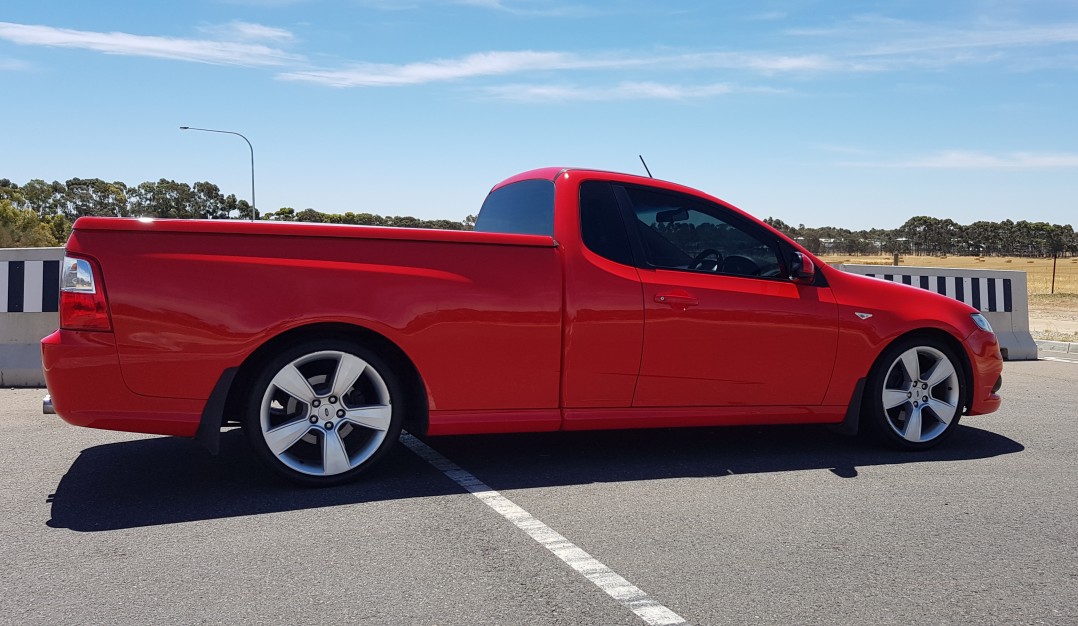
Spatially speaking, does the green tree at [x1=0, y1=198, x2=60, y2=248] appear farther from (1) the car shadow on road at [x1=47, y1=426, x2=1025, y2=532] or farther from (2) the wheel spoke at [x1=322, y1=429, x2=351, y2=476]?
(2) the wheel spoke at [x1=322, y1=429, x2=351, y2=476]

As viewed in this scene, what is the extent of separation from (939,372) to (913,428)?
41 cm

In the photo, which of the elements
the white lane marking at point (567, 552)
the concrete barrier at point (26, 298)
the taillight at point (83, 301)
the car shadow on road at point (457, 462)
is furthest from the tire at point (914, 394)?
the concrete barrier at point (26, 298)

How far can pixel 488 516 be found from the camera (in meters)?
4.29

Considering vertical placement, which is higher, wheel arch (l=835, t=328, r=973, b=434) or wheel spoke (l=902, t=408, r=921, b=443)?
wheel arch (l=835, t=328, r=973, b=434)

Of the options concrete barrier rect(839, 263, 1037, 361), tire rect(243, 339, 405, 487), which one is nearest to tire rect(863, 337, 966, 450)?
tire rect(243, 339, 405, 487)

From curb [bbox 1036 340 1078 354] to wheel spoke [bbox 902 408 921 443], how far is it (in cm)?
845

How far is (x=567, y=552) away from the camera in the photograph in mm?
3781

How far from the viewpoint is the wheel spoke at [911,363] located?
576 cm

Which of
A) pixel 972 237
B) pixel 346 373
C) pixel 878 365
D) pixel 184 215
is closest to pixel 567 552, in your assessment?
pixel 346 373

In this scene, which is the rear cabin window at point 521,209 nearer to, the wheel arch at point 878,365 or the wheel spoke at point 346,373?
the wheel spoke at point 346,373

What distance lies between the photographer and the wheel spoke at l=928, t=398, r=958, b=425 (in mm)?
5832

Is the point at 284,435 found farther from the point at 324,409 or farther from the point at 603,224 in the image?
the point at 603,224

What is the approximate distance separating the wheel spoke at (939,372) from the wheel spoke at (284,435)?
148 inches

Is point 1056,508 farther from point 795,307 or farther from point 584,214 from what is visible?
point 584,214
